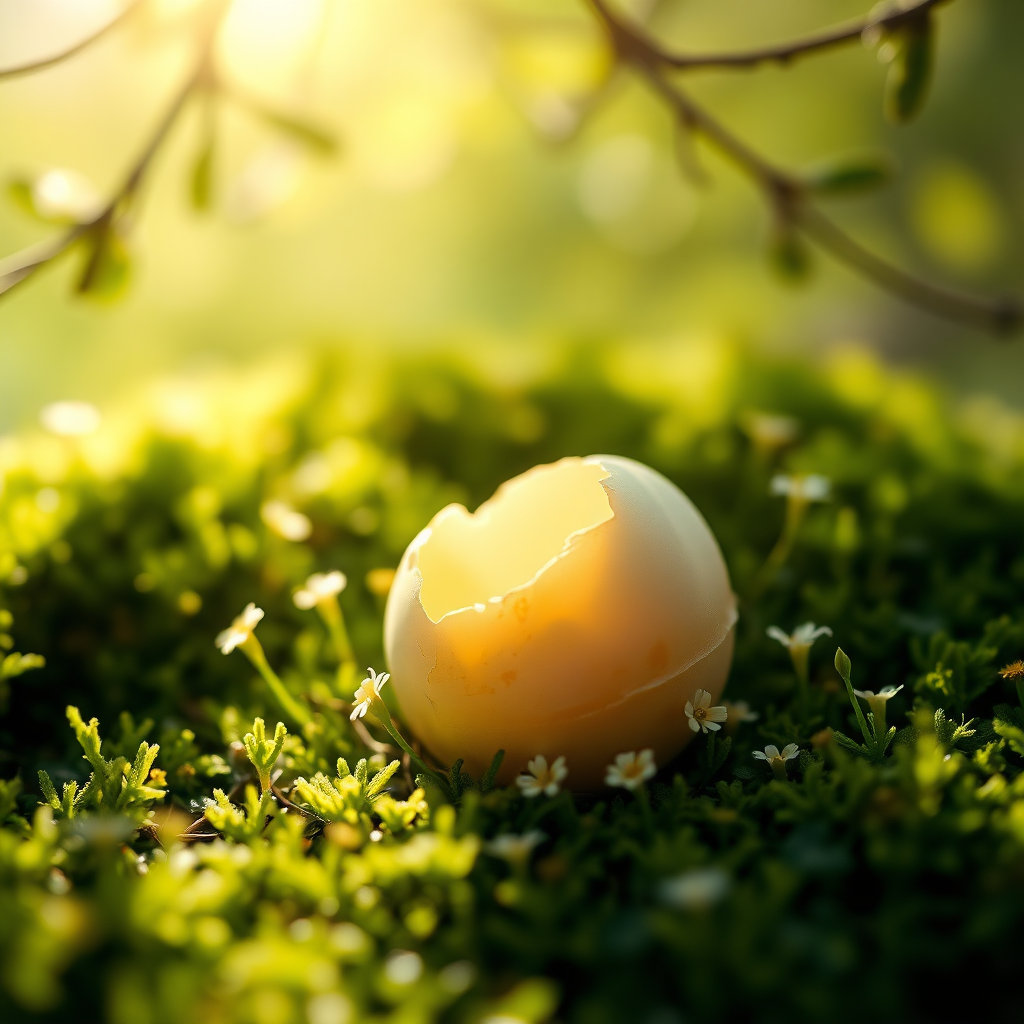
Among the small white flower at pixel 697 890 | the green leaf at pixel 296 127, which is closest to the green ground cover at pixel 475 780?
the small white flower at pixel 697 890

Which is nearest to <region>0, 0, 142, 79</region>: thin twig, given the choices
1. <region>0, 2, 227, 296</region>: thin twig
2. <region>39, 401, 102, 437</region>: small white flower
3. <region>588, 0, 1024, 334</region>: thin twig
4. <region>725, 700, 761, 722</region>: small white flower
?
<region>0, 2, 227, 296</region>: thin twig

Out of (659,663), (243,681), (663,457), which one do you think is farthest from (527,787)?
(663,457)

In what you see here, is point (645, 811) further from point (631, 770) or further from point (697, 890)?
point (697, 890)

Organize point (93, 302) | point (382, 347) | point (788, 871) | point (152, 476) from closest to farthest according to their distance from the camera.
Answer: point (788, 871)
point (93, 302)
point (152, 476)
point (382, 347)

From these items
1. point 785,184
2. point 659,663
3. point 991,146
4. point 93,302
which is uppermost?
point 93,302

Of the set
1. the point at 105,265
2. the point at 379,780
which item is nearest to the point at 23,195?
the point at 105,265

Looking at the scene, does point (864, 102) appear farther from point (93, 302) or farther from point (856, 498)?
point (93, 302)

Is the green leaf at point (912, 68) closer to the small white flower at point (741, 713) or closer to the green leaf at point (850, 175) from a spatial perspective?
the green leaf at point (850, 175)
